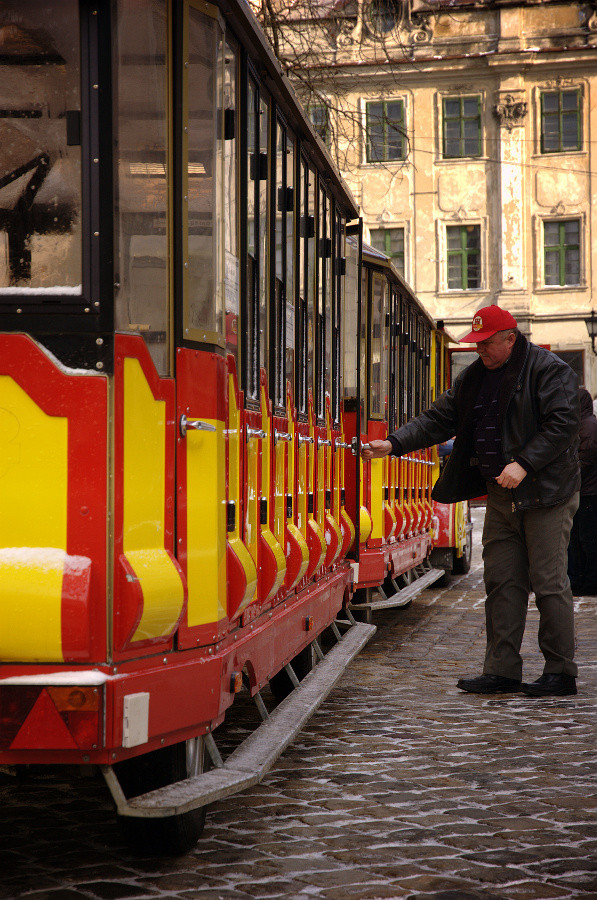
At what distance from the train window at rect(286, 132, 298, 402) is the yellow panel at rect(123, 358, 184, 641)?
1.96 metres

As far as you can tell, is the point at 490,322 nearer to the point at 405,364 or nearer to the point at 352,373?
the point at 352,373

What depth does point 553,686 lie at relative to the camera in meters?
7.04

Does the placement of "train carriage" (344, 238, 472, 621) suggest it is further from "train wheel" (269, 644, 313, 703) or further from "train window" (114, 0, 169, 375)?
"train window" (114, 0, 169, 375)

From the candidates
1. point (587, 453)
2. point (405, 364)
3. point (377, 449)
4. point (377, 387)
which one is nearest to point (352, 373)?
point (377, 449)

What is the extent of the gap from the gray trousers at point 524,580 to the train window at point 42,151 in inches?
164

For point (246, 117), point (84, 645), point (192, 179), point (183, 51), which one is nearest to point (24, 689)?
point (84, 645)

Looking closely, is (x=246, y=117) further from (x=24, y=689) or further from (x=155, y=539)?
(x=24, y=689)

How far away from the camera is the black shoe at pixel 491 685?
7148mm

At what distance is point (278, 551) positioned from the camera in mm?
5012

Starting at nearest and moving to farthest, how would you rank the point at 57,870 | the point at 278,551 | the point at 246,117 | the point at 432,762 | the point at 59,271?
the point at 59,271
the point at 57,870
the point at 246,117
the point at 278,551
the point at 432,762

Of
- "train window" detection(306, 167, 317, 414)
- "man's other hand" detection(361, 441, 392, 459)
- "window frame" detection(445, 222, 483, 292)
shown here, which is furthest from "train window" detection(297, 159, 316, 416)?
"window frame" detection(445, 222, 483, 292)

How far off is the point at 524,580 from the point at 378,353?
315cm

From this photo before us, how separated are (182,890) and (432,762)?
6.52ft

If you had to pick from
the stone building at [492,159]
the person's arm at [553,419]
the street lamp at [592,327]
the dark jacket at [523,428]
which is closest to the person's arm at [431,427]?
the dark jacket at [523,428]
